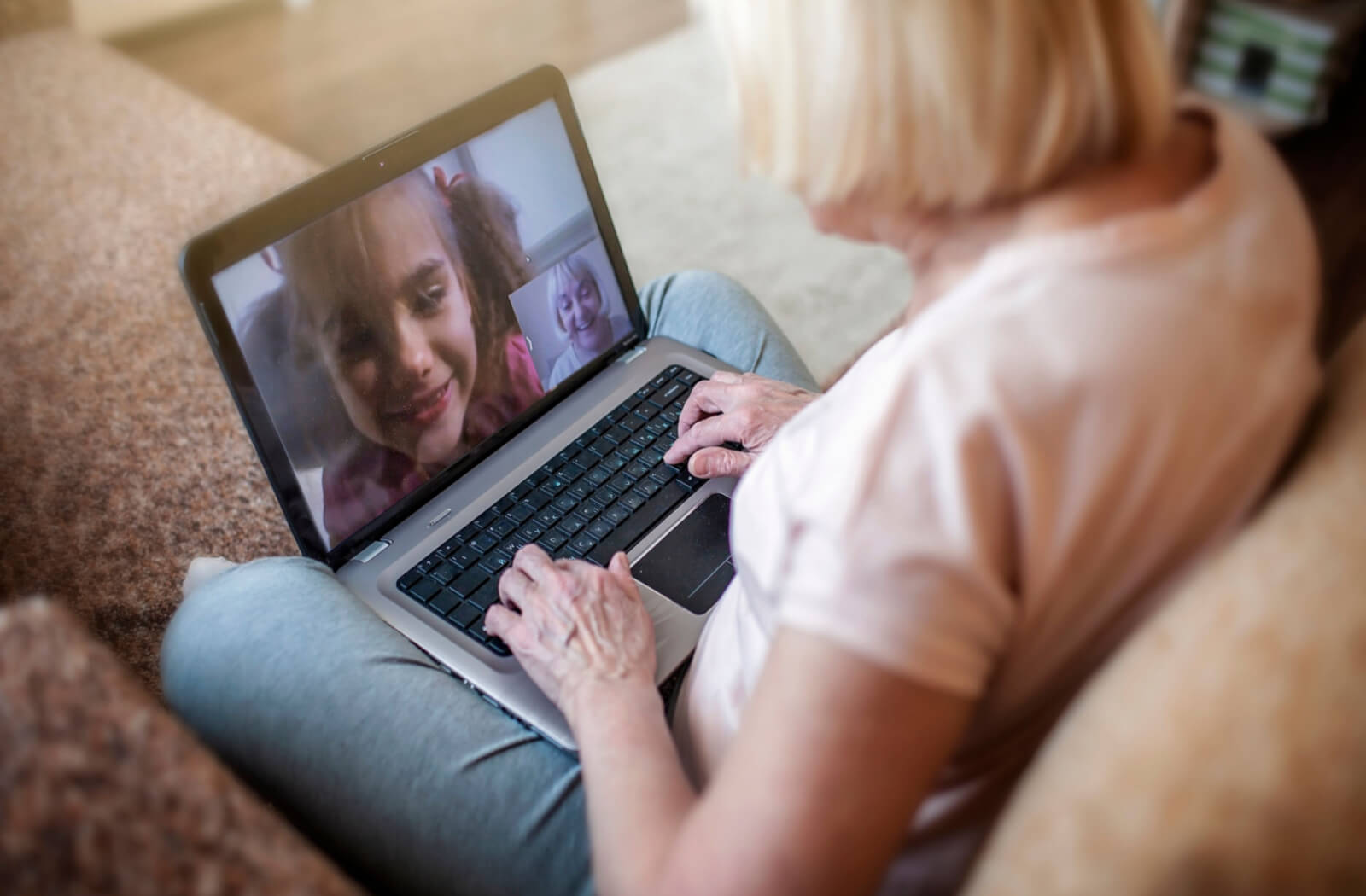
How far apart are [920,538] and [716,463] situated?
1.69ft

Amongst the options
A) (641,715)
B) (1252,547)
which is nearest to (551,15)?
(641,715)

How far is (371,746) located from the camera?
75 centimetres

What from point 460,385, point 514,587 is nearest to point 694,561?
point 514,587

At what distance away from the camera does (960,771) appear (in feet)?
2.04

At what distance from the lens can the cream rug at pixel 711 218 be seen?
6.41ft

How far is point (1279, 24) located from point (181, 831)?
2523 millimetres

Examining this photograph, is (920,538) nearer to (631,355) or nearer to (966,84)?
(966,84)

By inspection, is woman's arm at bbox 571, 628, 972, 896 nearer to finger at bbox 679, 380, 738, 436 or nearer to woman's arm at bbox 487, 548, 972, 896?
woman's arm at bbox 487, 548, 972, 896

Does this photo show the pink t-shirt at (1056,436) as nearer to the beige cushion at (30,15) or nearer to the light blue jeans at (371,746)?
the light blue jeans at (371,746)

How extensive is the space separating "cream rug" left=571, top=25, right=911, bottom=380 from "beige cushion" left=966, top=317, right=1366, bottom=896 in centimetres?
132

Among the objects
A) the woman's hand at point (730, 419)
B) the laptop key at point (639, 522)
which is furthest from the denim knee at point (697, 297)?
the laptop key at point (639, 522)

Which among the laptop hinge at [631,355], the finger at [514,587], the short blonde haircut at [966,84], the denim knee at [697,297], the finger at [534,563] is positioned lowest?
the finger at [514,587]

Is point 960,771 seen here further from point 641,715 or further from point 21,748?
point 21,748

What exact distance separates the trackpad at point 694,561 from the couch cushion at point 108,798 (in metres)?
0.51
